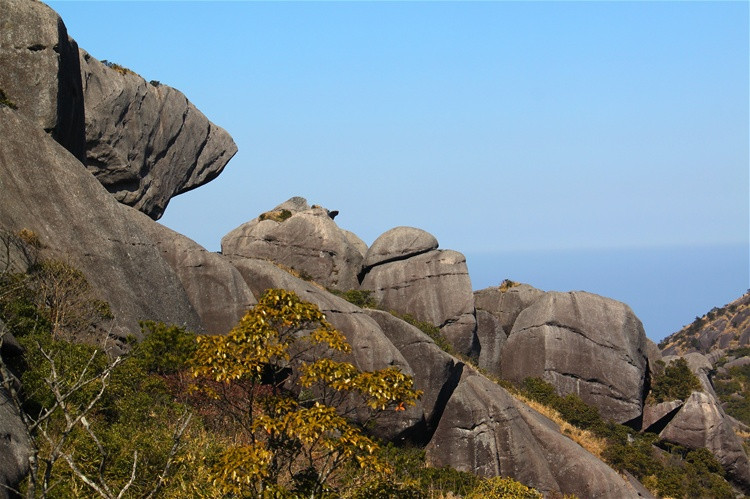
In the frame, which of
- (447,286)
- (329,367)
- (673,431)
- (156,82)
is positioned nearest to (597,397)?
(673,431)

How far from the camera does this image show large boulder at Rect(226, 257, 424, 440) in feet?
114

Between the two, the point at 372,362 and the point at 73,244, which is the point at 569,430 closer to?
the point at 372,362

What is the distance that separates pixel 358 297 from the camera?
162 ft

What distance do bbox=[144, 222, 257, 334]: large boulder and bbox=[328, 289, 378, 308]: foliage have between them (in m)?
13.3

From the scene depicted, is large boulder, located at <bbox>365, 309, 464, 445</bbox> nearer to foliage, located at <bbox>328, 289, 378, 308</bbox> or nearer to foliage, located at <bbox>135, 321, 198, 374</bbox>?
foliage, located at <bbox>328, 289, 378, 308</bbox>

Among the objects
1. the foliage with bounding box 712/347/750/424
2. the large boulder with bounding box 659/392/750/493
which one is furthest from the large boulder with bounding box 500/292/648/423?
the foliage with bounding box 712/347/750/424

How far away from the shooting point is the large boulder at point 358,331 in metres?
34.7

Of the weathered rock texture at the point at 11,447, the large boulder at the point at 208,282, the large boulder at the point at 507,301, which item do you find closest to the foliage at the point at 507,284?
the large boulder at the point at 507,301

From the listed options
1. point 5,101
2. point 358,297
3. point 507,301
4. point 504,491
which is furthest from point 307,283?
point 507,301

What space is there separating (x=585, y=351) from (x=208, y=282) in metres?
22.6

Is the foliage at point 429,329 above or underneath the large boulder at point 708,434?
above

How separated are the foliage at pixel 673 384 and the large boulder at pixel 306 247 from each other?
1799 centimetres

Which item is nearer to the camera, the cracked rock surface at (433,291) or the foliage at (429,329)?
the foliage at (429,329)

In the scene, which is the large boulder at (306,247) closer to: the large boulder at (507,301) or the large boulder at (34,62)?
the large boulder at (507,301)
